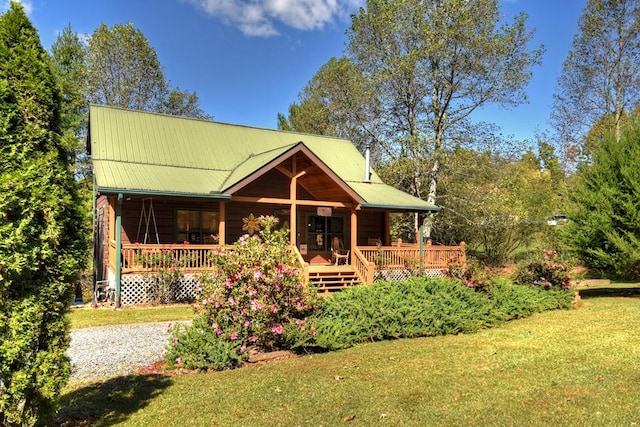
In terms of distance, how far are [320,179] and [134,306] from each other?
299 inches

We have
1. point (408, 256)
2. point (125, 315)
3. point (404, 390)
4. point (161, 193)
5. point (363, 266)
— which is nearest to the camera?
point (404, 390)

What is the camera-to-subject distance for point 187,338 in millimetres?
6828

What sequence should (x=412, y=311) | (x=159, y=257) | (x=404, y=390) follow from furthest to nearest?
1. (x=159, y=257)
2. (x=412, y=311)
3. (x=404, y=390)

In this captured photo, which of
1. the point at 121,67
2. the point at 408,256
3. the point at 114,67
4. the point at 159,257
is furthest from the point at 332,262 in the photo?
the point at 114,67

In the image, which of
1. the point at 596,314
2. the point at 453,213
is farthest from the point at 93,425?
the point at 453,213

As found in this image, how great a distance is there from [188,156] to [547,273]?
1300cm

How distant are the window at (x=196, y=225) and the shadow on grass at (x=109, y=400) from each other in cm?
1035

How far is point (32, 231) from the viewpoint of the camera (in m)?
3.71

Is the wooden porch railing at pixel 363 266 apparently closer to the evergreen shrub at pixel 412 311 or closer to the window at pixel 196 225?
the evergreen shrub at pixel 412 311

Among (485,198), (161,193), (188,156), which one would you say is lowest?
(161,193)

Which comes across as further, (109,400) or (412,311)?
(412,311)

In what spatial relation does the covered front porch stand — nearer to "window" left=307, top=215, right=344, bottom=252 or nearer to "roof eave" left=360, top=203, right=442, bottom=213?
"window" left=307, top=215, right=344, bottom=252

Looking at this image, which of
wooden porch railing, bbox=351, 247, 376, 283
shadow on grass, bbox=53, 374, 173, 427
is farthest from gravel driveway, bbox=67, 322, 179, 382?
wooden porch railing, bbox=351, 247, 376, 283

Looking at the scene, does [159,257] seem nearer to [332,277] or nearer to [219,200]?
[219,200]
